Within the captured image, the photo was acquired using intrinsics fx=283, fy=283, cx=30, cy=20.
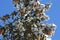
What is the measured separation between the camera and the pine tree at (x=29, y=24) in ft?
70.4

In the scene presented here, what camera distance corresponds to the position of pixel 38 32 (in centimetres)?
2155

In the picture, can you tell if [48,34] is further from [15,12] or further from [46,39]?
[15,12]

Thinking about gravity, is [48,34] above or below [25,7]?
below

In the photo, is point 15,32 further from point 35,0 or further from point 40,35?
point 35,0

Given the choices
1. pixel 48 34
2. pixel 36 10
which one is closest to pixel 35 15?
pixel 36 10

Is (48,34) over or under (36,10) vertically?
under

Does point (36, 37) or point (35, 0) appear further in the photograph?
point (35, 0)

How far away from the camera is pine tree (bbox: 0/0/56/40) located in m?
21.5

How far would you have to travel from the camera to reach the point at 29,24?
21891 mm

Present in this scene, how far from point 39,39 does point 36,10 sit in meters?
2.76

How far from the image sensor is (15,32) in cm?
2162

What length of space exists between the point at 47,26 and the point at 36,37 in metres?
1.33

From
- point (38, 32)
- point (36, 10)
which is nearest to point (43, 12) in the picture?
point (36, 10)

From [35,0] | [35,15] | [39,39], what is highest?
[35,0]
